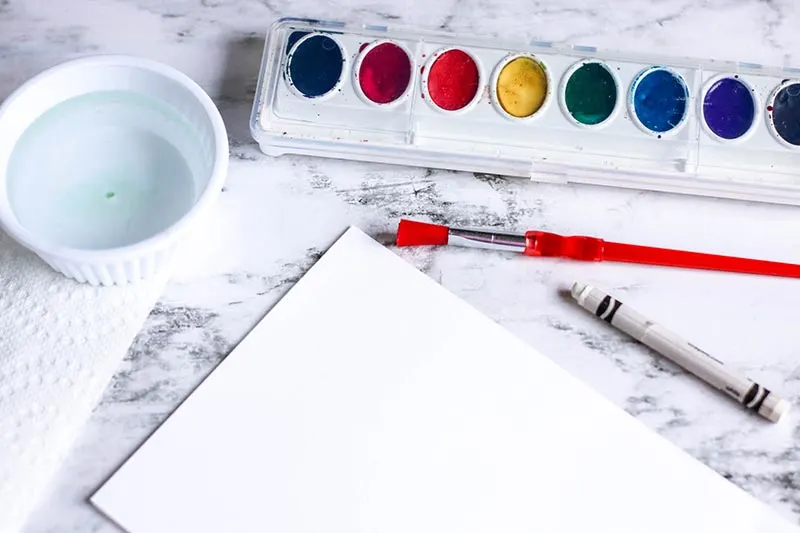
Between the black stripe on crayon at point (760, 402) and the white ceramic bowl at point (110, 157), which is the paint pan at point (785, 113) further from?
the white ceramic bowl at point (110, 157)

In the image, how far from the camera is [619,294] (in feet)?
2.23

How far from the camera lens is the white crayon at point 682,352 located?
64cm

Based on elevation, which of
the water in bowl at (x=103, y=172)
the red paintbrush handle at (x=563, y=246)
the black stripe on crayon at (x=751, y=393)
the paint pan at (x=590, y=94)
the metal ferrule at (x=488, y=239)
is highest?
the paint pan at (x=590, y=94)

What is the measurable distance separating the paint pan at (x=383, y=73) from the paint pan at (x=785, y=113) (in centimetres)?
28

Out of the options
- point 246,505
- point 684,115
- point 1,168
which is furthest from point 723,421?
point 1,168

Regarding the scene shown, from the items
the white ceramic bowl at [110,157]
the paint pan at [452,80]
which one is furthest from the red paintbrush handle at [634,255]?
the white ceramic bowl at [110,157]

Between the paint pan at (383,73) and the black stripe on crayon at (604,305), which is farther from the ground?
the paint pan at (383,73)

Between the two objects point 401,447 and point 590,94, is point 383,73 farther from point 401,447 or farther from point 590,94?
point 401,447

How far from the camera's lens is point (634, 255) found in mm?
680

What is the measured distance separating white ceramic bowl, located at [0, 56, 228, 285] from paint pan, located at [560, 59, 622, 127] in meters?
0.27

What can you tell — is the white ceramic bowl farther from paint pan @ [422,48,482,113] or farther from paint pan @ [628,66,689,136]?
paint pan @ [628,66,689,136]

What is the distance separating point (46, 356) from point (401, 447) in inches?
10.0

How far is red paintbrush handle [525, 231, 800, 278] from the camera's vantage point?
0.68m

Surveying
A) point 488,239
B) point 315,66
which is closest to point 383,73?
point 315,66
